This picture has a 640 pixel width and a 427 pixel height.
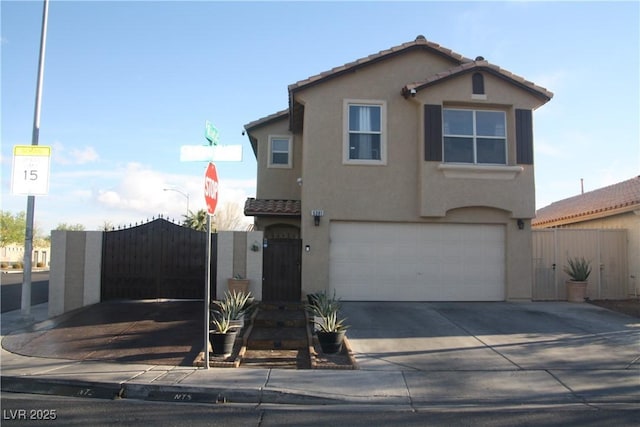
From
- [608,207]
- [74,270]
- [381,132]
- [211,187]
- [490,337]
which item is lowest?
[490,337]

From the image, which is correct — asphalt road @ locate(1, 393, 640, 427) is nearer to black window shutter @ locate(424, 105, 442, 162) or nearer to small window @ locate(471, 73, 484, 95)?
black window shutter @ locate(424, 105, 442, 162)

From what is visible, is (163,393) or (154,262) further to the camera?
(154,262)

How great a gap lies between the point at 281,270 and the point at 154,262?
361cm

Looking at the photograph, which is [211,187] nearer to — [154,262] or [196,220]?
[154,262]

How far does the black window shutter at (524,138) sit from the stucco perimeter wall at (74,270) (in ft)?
40.5

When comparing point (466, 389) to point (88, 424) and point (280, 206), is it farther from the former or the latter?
point (280, 206)

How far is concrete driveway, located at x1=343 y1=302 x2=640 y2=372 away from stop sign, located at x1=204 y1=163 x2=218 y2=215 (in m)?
3.77

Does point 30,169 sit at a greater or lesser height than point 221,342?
greater

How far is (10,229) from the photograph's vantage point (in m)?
51.0

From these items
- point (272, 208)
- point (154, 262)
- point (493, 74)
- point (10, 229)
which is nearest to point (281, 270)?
point (272, 208)

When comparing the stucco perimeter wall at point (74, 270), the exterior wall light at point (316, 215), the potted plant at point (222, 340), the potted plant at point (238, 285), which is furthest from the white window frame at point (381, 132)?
the stucco perimeter wall at point (74, 270)

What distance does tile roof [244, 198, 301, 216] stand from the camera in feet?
50.4

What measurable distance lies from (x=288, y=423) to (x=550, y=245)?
12.3m

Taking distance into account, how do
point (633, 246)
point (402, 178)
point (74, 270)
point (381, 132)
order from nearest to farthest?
1. point (74, 270)
2. point (402, 178)
3. point (381, 132)
4. point (633, 246)
